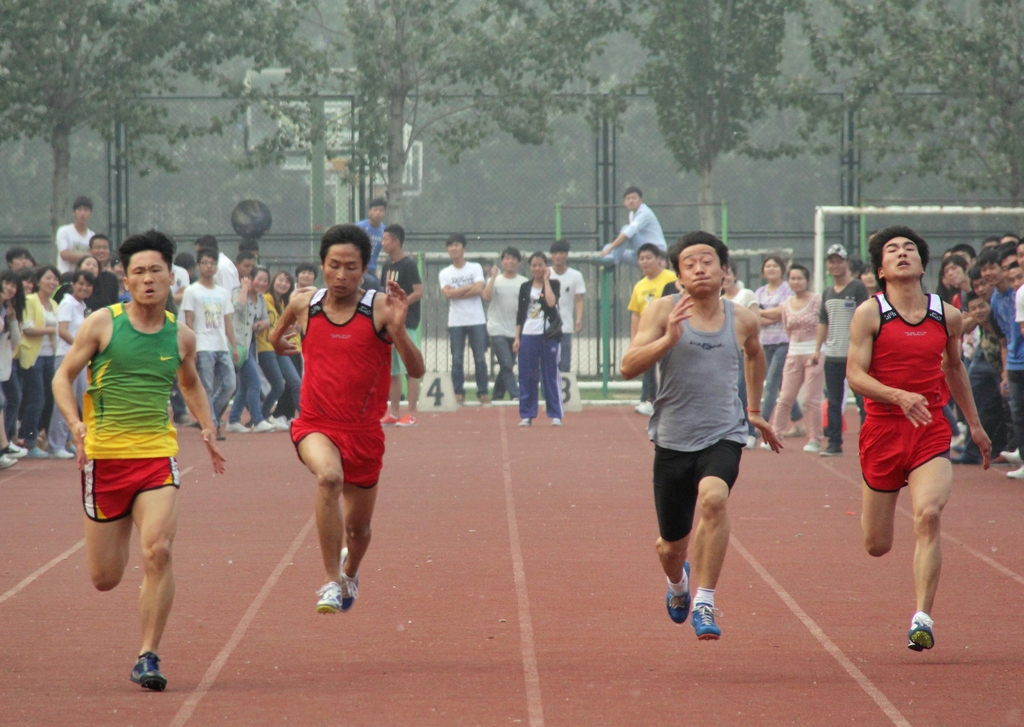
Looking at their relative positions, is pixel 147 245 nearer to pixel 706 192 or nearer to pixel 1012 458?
pixel 1012 458

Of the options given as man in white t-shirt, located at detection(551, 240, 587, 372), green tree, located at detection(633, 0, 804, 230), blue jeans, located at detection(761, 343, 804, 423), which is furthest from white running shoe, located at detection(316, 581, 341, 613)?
green tree, located at detection(633, 0, 804, 230)

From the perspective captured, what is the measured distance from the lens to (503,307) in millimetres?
18422

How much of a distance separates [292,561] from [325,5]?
39.0 meters

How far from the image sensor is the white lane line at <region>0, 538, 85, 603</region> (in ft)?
24.7

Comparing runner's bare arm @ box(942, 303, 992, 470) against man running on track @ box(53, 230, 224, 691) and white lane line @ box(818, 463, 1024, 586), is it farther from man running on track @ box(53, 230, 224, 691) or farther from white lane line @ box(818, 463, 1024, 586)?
man running on track @ box(53, 230, 224, 691)

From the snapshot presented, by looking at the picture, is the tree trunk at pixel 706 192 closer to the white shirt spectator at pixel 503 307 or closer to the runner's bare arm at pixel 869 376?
the white shirt spectator at pixel 503 307

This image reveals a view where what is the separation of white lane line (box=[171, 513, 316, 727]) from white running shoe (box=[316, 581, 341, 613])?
422mm

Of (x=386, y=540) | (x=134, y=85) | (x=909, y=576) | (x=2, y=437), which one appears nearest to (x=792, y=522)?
(x=909, y=576)

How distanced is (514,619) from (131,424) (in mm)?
2184

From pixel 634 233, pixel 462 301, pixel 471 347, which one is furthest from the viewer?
pixel 634 233

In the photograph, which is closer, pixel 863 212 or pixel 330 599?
pixel 330 599

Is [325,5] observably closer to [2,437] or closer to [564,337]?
[564,337]

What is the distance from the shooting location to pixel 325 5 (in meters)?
45.1

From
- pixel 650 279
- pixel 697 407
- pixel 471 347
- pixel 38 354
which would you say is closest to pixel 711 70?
pixel 471 347
